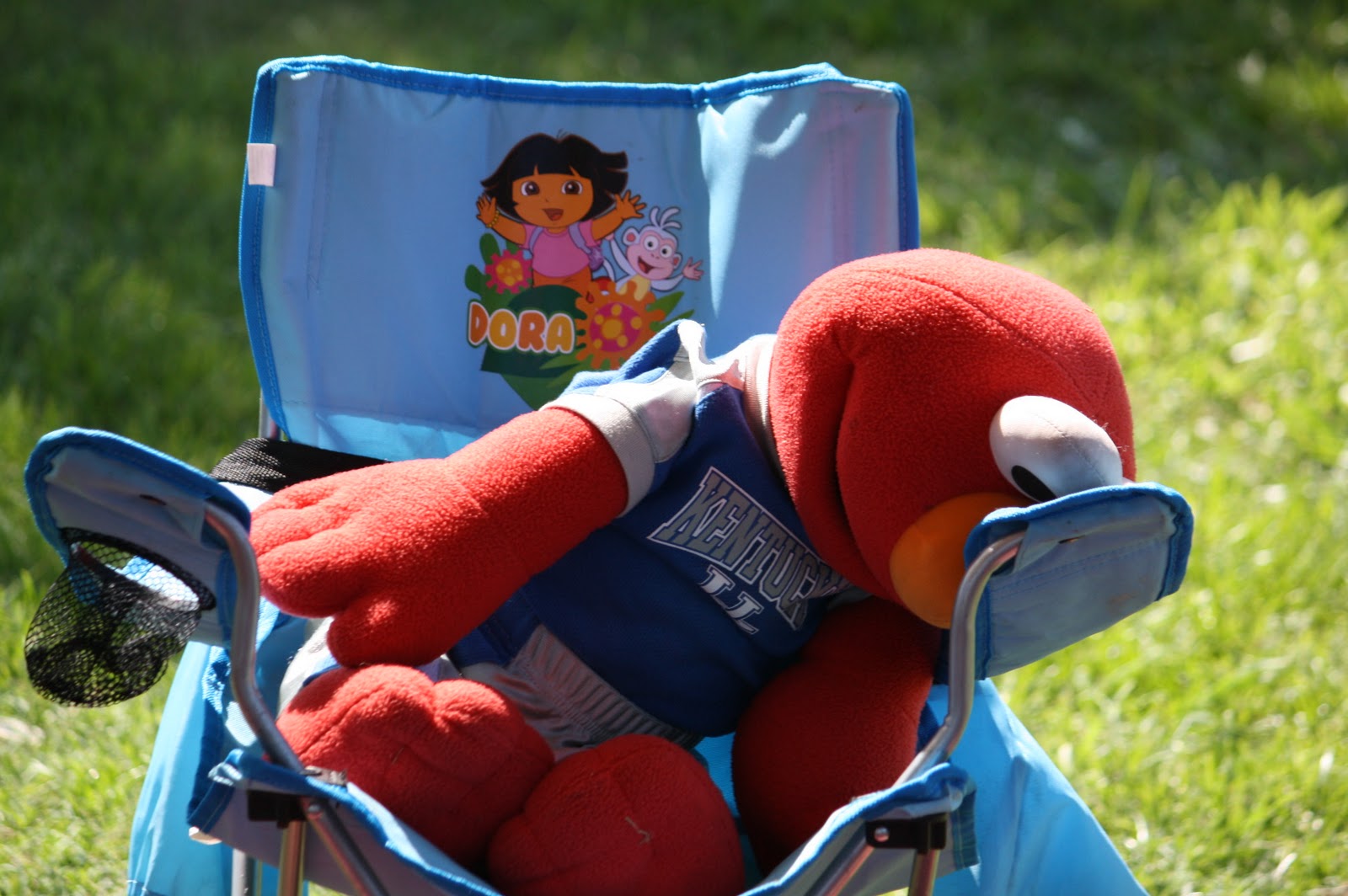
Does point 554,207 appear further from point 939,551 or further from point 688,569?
point 939,551

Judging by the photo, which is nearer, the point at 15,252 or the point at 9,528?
the point at 9,528

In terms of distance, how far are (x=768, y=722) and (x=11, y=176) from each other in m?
2.36

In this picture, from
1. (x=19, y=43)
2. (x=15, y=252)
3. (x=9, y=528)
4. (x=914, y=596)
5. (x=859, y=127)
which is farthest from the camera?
(x=19, y=43)

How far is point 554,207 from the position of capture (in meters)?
1.61

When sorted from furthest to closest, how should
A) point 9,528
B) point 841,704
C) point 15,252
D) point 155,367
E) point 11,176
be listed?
point 11,176 < point 15,252 < point 155,367 < point 9,528 < point 841,704

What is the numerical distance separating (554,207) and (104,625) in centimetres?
80

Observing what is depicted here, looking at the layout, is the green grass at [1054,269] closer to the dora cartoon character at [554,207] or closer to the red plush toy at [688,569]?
→ the red plush toy at [688,569]

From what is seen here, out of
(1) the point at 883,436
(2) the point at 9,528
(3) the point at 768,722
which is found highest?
(1) the point at 883,436

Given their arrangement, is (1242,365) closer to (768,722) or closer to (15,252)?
(768,722)

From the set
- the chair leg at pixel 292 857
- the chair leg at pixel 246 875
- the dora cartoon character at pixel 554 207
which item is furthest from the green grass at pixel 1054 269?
the dora cartoon character at pixel 554 207

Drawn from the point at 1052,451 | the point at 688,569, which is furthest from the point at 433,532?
the point at 1052,451

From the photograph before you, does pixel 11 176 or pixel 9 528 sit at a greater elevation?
pixel 11 176

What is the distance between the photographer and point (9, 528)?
2012 millimetres

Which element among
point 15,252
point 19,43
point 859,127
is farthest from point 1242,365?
point 19,43
